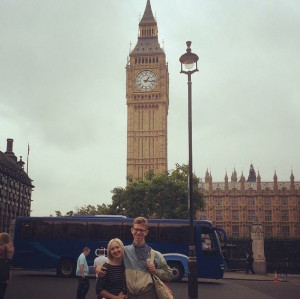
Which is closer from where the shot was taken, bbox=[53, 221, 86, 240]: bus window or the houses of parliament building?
bbox=[53, 221, 86, 240]: bus window

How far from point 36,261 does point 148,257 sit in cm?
1860

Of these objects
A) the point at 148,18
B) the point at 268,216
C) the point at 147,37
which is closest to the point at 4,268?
the point at 268,216

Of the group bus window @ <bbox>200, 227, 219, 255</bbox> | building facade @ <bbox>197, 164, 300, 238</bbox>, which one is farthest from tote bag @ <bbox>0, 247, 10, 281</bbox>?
building facade @ <bbox>197, 164, 300, 238</bbox>

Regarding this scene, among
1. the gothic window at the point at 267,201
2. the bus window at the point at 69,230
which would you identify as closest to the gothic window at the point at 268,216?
the gothic window at the point at 267,201

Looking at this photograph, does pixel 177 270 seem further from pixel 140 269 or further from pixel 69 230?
pixel 140 269

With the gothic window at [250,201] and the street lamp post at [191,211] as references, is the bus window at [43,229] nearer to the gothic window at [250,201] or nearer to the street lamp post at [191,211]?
the street lamp post at [191,211]

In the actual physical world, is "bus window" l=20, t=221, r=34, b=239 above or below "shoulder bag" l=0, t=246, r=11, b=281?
above

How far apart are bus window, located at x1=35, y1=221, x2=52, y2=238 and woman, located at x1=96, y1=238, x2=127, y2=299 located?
60.0ft

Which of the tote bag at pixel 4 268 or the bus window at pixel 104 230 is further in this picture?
the bus window at pixel 104 230

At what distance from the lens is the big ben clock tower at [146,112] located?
88.4 metres

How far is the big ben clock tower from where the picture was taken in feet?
290

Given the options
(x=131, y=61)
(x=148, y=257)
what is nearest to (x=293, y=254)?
(x=148, y=257)

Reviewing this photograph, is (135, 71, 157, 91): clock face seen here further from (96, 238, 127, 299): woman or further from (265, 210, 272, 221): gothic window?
(96, 238, 127, 299): woman

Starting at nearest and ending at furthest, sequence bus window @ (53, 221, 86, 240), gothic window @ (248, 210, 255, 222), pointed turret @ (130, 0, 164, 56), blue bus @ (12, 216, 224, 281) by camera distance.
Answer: blue bus @ (12, 216, 224, 281) < bus window @ (53, 221, 86, 240) < gothic window @ (248, 210, 255, 222) < pointed turret @ (130, 0, 164, 56)
